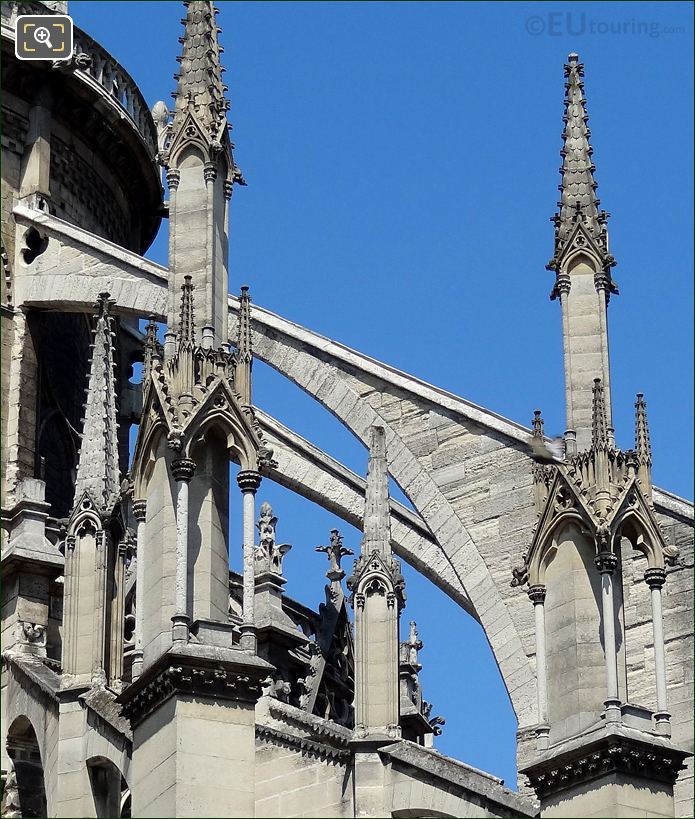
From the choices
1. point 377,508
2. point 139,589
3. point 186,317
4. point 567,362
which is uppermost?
point 567,362

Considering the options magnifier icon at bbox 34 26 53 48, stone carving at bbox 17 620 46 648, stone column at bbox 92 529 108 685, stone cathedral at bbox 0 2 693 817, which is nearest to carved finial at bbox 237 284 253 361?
stone cathedral at bbox 0 2 693 817

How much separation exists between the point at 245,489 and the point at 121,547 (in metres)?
4.32

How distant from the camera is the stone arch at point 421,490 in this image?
28.6m

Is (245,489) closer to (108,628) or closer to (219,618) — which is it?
(219,618)

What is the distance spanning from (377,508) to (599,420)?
11.8 feet

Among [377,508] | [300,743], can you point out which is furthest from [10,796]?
[377,508]

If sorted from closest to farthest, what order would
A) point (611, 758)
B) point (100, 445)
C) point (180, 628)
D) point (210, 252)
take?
point (180, 628)
point (611, 758)
point (210, 252)
point (100, 445)

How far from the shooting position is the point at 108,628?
82.6 feet

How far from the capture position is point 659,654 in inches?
870

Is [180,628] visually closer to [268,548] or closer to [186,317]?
[186,317]

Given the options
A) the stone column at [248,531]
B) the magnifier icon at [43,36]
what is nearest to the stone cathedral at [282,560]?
the stone column at [248,531]

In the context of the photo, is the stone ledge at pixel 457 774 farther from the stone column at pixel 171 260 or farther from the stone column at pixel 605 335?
the stone column at pixel 171 260

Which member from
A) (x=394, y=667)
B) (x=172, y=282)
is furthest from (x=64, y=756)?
(x=172, y=282)

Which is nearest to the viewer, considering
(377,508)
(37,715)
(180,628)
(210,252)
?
(180,628)
